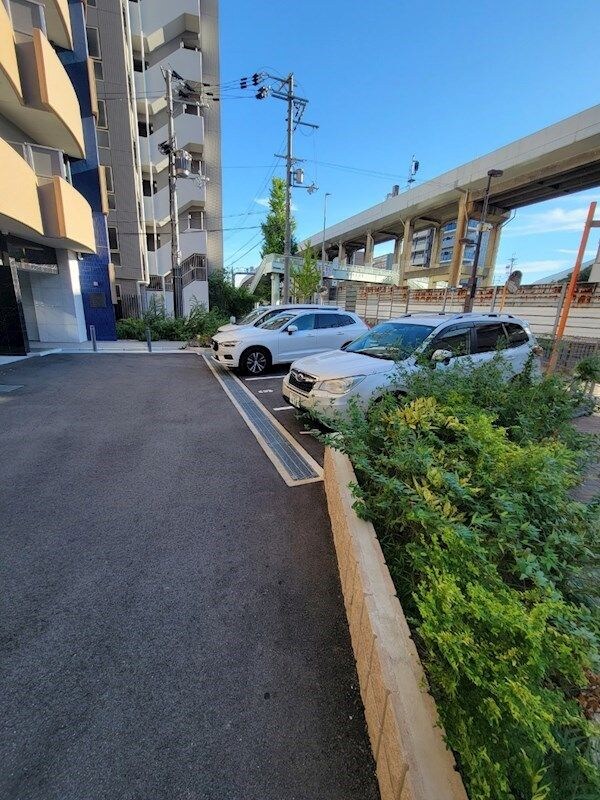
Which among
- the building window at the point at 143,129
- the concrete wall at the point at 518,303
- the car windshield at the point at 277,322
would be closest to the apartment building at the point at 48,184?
the car windshield at the point at 277,322

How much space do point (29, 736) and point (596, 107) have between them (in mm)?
26982

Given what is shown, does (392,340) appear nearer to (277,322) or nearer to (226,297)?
(277,322)

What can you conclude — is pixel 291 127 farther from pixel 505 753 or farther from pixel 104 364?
pixel 505 753

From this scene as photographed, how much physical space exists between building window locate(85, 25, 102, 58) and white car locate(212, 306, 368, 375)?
19572mm

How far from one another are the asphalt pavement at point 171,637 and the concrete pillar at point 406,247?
3410 cm

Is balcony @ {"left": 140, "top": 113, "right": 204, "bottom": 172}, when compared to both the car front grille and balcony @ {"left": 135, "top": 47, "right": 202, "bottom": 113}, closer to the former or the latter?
balcony @ {"left": 135, "top": 47, "right": 202, "bottom": 113}

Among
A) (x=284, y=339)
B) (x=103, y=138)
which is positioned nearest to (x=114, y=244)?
(x=103, y=138)

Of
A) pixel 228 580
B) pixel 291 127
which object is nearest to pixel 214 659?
pixel 228 580

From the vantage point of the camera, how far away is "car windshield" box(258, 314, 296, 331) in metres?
9.06

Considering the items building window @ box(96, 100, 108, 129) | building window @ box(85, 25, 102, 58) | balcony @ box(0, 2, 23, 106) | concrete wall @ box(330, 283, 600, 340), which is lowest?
concrete wall @ box(330, 283, 600, 340)

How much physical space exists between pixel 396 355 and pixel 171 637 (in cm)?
419

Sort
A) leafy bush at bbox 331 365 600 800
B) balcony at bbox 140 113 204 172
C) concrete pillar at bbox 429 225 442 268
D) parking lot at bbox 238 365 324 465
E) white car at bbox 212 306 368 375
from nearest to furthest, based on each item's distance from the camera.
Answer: leafy bush at bbox 331 365 600 800
parking lot at bbox 238 365 324 465
white car at bbox 212 306 368 375
balcony at bbox 140 113 204 172
concrete pillar at bbox 429 225 442 268

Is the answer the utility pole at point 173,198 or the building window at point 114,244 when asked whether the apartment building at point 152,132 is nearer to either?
the building window at point 114,244

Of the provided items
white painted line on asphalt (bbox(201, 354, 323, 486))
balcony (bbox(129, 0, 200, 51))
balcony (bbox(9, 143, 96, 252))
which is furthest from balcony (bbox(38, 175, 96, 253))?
balcony (bbox(129, 0, 200, 51))
